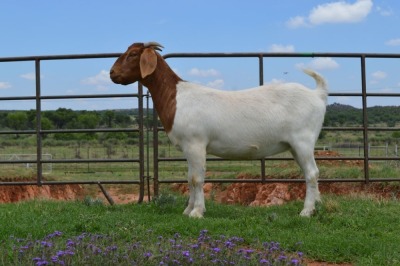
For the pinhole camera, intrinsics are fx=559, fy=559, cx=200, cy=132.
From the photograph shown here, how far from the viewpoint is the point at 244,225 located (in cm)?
579

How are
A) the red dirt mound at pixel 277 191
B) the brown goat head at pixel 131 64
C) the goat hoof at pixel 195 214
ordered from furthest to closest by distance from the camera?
1. the red dirt mound at pixel 277 191
2. the brown goat head at pixel 131 64
3. the goat hoof at pixel 195 214

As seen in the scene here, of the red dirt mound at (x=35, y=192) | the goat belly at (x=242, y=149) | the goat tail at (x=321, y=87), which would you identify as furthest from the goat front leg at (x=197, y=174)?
the red dirt mound at (x=35, y=192)

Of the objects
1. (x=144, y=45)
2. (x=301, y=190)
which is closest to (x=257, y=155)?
(x=144, y=45)

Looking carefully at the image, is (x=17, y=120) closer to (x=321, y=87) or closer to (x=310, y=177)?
(x=321, y=87)

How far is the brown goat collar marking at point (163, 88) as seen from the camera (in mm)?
6629

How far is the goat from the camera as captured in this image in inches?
254

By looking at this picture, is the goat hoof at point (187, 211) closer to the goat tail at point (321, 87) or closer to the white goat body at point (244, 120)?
the white goat body at point (244, 120)

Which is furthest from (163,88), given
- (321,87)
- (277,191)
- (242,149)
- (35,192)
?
(35,192)

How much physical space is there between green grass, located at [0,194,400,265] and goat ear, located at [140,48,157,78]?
1.61 metres

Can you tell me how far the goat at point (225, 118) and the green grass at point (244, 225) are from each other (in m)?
0.48

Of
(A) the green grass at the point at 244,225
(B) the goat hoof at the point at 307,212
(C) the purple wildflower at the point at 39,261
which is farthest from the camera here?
(B) the goat hoof at the point at 307,212

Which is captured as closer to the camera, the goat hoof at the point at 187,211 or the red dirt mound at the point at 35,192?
the goat hoof at the point at 187,211

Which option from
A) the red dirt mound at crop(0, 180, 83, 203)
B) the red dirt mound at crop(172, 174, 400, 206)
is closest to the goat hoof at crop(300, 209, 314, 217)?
the red dirt mound at crop(172, 174, 400, 206)

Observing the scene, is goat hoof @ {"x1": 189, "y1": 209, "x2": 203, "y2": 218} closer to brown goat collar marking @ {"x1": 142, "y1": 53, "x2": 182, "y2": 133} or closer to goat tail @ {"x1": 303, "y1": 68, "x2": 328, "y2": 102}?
brown goat collar marking @ {"x1": 142, "y1": 53, "x2": 182, "y2": 133}
